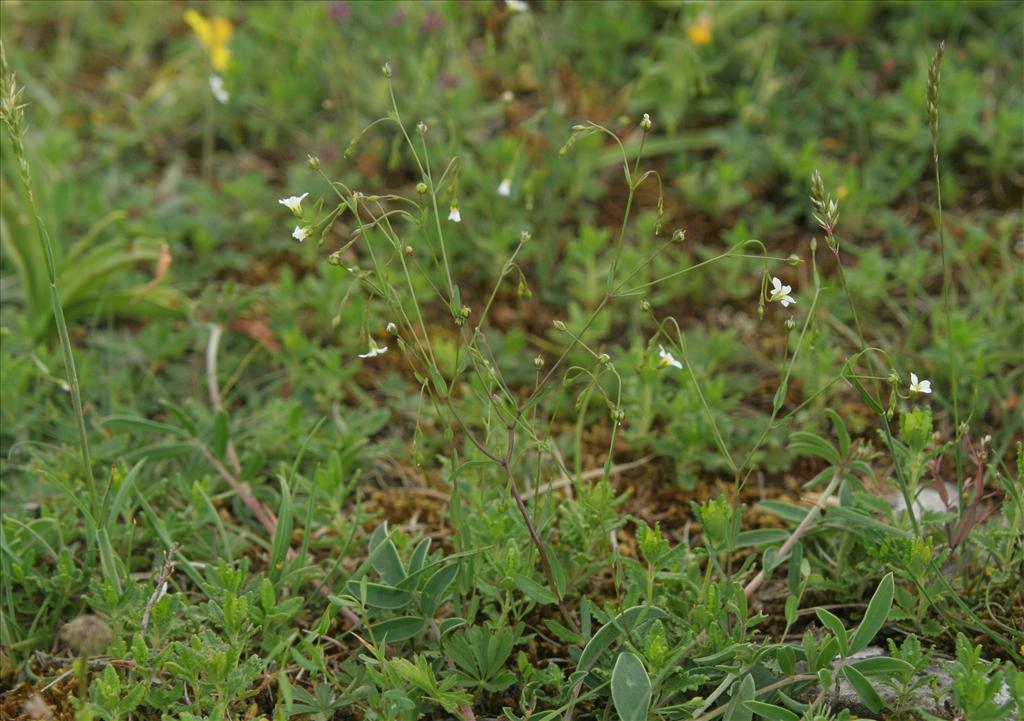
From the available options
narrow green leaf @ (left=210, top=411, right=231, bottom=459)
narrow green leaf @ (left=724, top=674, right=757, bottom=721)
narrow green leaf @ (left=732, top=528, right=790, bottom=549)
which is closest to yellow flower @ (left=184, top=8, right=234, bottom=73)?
narrow green leaf @ (left=210, top=411, right=231, bottom=459)

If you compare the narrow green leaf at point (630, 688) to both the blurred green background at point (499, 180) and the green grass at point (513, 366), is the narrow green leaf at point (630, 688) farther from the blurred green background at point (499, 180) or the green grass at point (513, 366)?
the blurred green background at point (499, 180)

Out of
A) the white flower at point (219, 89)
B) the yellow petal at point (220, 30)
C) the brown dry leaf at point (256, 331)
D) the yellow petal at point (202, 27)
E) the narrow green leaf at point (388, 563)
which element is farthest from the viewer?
the yellow petal at point (220, 30)

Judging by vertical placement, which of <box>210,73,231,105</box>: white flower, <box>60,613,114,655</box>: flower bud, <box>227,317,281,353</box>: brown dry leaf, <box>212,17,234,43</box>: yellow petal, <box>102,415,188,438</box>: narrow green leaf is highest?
<box>212,17,234,43</box>: yellow petal

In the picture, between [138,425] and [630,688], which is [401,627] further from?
[138,425]

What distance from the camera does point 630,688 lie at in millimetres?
1898

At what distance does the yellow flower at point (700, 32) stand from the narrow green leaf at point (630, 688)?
248 centimetres

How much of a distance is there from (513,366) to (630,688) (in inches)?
50.0

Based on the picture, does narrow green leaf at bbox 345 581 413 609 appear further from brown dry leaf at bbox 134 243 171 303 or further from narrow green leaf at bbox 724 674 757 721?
brown dry leaf at bbox 134 243 171 303

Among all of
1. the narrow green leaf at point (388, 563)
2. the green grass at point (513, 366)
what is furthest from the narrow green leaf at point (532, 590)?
the narrow green leaf at point (388, 563)

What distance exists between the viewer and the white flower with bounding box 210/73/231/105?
11.5 feet

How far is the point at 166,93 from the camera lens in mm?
3994

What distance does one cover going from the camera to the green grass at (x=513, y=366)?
2045 mm

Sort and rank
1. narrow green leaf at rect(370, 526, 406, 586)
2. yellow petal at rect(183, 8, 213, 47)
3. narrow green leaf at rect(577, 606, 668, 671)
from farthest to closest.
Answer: yellow petal at rect(183, 8, 213, 47), narrow green leaf at rect(370, 526, 406, 586), narrow green leaf at rect(577, 606, 668, 671)

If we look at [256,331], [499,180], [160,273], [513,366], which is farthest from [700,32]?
[160,273]
